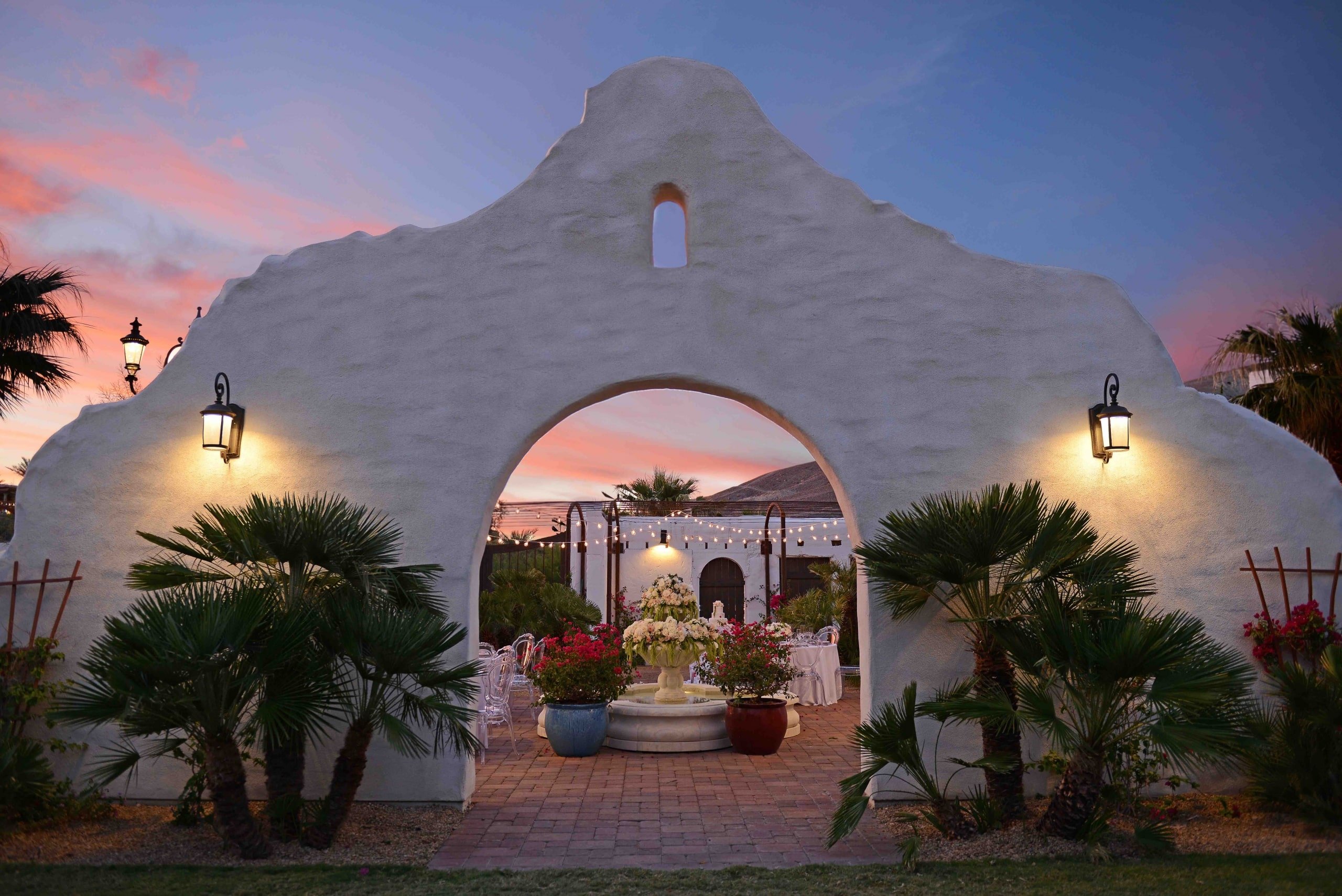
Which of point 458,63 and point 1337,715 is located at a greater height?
point 458,63

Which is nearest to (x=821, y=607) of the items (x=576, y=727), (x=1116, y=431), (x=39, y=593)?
(x=576, y=727)

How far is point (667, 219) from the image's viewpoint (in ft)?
24.4

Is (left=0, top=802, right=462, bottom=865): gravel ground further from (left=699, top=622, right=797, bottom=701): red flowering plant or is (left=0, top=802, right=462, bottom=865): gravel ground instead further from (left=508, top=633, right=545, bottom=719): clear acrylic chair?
(left=508, top=633, right=545, bottom=719): clear acrylic chair

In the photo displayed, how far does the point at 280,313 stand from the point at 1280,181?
1221 cm

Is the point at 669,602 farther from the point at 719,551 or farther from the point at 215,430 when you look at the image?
the point at 719,551

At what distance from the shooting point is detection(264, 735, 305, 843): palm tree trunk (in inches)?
203

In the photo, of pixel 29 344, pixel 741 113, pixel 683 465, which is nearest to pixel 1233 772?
pixel 741 113

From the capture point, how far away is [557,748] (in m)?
8.28

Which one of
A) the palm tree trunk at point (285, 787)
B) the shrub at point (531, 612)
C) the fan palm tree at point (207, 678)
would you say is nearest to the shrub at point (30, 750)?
the fan palm tree at point (207, 678)

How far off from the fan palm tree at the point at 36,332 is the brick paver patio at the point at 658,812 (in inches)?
262

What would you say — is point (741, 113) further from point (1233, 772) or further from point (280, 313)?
point (1233, 772)

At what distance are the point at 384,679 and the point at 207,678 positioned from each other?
918 millimetres

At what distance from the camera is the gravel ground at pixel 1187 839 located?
4969 millimetres

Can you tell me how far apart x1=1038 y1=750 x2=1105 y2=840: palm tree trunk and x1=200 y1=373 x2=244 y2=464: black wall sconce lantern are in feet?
20.2
